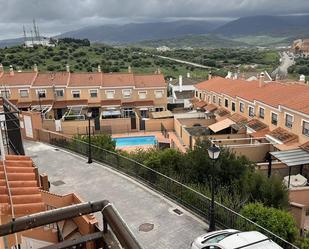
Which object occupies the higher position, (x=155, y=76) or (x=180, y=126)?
(x=155, y=76)

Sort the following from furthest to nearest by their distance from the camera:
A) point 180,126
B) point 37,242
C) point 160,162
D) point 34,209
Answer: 1. point 180,126
2. point 160,162
3. point 37,242
4. point 34,209

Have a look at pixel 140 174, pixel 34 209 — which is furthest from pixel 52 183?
pixel 34 209

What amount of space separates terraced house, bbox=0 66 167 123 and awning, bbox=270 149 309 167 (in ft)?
86.7

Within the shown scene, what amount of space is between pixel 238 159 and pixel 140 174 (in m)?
5.89

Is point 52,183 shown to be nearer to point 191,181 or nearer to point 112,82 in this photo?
point 191,181

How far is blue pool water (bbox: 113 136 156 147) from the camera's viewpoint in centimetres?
→ 3893

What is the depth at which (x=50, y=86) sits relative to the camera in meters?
46.7

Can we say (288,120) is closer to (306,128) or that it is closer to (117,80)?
(306,128)

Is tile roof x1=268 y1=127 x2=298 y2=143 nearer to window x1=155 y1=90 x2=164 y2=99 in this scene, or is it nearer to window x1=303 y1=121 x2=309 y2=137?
window x1=303 y1=121 x2=309 y2=137

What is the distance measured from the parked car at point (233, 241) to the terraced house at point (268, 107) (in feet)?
52.3

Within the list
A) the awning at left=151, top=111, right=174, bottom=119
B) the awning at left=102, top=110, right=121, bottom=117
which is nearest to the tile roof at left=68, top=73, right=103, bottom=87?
the awning at left=102, top=110, right=121, bottom=117

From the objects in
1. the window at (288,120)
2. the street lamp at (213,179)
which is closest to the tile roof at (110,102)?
the window at (288,120)

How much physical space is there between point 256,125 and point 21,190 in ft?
91.8

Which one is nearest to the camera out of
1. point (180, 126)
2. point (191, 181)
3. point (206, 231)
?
point (206, 231)
